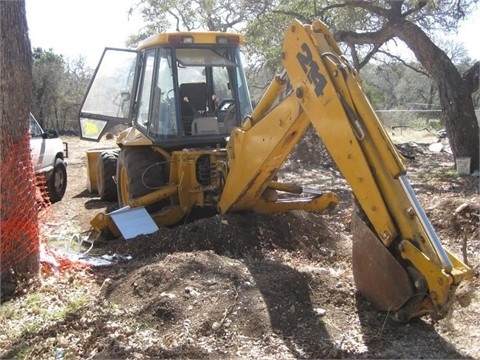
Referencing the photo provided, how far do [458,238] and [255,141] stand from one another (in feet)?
9.23

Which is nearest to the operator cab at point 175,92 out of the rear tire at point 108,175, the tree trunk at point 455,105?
the rear tire at point 108,175

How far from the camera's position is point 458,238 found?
680cm

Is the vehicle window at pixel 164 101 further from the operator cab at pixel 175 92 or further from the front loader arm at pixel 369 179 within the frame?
the front loader arm at pixel 369 179

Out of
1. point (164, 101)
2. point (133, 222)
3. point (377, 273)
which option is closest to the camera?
point (377, 273)

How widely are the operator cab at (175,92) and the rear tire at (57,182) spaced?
9.68 feet

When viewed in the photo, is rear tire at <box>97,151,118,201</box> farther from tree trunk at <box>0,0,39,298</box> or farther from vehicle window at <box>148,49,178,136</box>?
tree trunk at <box>0,0,39,298</box>

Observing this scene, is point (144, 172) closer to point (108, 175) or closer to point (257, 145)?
point (257, 145)

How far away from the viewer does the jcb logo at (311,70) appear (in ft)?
15.5

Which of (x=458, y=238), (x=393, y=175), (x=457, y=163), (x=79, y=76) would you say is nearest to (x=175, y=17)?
(x=79, y=76)

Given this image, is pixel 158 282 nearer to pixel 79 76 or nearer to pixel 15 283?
pixel 15 283

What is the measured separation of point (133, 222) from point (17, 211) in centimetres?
181

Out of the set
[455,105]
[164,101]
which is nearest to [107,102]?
[164,101]

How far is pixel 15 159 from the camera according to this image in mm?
5242

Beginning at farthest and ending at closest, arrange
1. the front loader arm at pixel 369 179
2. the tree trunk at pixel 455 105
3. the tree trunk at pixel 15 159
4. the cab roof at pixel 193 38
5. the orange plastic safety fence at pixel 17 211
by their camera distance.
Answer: the tree trunk at pixel 455 105, the cab roof at pixel 193 38, the orange plastic safety fence at pixel 17 211, the tree trunk at pixel 15 159, the front loader arm at pixel 369 179
